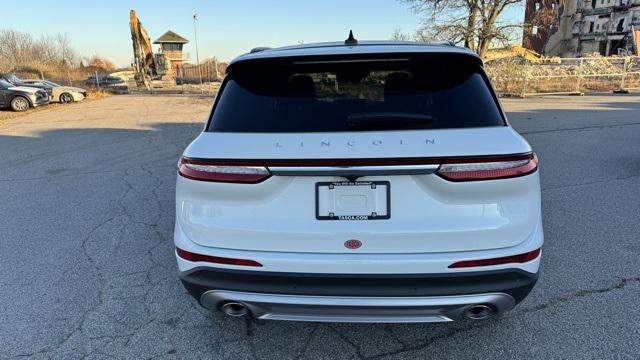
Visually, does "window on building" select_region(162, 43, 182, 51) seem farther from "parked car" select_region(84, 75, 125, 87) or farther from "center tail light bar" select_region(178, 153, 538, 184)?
"center tail light bar" select_region(178, 153, 538, 184)

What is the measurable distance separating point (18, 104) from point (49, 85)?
543cm

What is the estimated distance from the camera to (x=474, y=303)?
206cm


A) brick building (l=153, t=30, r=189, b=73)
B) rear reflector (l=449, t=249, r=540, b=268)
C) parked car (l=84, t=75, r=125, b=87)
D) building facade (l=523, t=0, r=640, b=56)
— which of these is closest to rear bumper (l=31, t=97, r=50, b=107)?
parked car (l=84, t=75, r=125, b=87)

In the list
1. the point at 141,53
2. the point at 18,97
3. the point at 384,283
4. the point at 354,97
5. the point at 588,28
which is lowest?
the point at 384,283

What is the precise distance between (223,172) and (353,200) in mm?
652

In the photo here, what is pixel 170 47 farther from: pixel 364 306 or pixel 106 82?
pixel 364 306

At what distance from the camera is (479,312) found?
215 cm

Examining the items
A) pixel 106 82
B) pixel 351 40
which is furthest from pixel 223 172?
pixel 106 82

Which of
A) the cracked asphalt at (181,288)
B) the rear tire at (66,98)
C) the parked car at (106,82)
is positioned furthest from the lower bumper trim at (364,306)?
the parked car at (106,82)

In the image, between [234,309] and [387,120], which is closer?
[387,120]

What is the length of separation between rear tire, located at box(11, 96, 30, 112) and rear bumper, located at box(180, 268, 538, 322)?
2095cm

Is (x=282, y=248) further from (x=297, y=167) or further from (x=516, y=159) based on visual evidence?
(x=516, y=159)

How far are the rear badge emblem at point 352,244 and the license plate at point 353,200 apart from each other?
112mm

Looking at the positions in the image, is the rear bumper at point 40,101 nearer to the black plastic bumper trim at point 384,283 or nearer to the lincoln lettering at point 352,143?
the black plastic bumper trim at point 384,283
